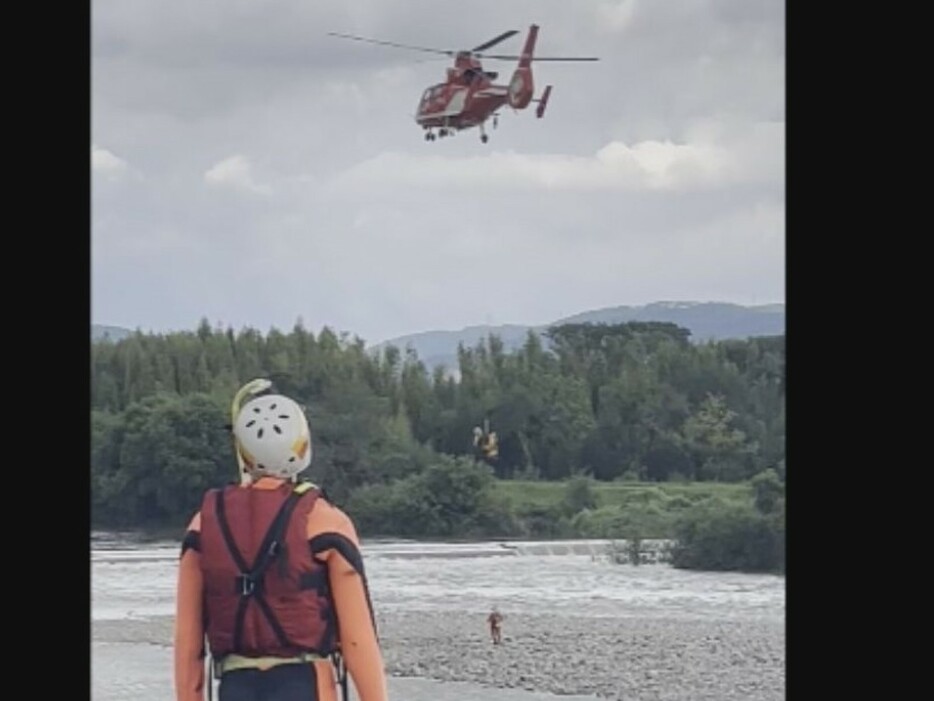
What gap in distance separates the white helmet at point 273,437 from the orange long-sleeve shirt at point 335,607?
1.2 inches

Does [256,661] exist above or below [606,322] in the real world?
below

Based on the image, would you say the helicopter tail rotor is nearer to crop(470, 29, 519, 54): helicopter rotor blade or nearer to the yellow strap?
crop(470, 29, 519, 54): helicopter rotor blade

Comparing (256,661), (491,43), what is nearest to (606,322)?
(491,43)

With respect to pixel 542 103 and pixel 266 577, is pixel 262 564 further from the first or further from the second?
pixel 542 103

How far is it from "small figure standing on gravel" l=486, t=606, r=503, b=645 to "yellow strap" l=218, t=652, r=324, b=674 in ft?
1.18

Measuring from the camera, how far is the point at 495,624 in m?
3.90

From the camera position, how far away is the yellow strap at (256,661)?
371 cm

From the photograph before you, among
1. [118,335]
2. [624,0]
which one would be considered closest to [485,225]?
[624,0]

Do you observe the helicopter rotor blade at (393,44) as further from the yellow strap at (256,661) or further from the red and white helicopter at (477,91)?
the yellow strap at (256,661)

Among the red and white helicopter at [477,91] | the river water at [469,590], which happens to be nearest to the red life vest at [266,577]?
the river water at [469,590]

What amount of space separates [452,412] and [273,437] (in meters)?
0.37

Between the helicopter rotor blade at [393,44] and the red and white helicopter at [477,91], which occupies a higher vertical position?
the helicopter rotor blade at [393,44]
